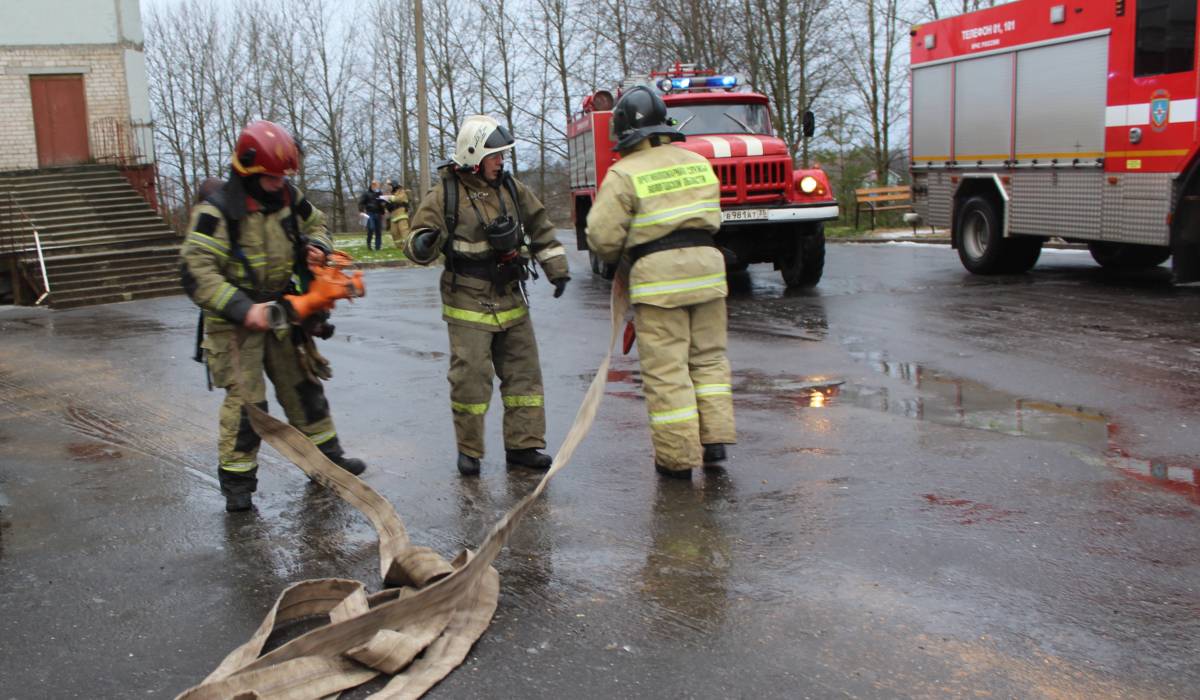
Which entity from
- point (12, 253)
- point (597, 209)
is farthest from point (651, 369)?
point (12, 253)

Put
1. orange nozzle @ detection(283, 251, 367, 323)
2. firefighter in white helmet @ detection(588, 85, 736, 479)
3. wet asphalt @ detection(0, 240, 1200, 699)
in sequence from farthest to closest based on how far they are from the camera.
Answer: firefighter in white helmet @ detection(588, 85, 736, 479), orange nozzle @ detection(283, 251, 367, 323), wet asphalt @ detection(0, 240, 1200, 699)

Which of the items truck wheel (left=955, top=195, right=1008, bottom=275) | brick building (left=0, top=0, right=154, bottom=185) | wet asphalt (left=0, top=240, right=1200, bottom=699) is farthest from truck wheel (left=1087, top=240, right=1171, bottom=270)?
brick building (left=0, top=0, right=154, bottom=185)

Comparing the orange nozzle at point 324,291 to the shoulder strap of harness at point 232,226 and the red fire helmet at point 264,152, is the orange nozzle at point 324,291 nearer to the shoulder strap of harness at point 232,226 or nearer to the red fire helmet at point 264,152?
the shoulder strap of harness at point 232,226

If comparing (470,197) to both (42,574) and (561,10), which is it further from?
(561,10)

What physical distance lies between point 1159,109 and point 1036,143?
6.41 feet

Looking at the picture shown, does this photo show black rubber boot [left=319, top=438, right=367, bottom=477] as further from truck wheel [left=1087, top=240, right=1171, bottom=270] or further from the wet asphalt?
truck wheel [left=1087, top=240, right=1171, bottom=270]

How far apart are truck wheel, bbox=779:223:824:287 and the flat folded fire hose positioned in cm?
945

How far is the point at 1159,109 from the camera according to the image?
11227mm

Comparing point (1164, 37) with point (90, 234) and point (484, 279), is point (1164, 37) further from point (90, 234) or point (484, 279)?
point (90, 234)

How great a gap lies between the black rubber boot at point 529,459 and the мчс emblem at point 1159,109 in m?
8.54

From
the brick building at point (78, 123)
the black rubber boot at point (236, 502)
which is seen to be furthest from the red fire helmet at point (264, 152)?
the brick building at point (78, 123)

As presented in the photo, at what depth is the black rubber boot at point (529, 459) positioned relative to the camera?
551cm

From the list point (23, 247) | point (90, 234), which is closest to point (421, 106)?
point (90, 234)

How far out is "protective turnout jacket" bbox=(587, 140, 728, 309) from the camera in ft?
16.6
